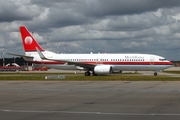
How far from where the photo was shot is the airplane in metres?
51.0

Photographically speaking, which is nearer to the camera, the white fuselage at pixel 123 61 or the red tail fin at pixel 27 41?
the white fuselage at pixel 123 61

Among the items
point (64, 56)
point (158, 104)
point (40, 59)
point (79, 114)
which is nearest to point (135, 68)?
point (64, 56)

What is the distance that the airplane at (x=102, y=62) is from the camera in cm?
5100

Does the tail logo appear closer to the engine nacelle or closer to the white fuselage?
the white fuselage

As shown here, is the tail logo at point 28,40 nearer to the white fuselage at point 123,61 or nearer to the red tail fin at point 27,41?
the red tail fin at point 27,41

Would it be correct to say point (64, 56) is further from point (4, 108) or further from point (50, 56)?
point (4, 108)

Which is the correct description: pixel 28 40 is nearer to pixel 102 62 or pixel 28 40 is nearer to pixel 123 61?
→ pixel 102 62

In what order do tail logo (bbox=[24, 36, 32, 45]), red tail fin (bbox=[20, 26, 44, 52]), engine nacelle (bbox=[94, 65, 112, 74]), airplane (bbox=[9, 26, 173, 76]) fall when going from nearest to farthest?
engine nacelle (bbox=[94, 65, 112, 74]) < airplane (bbox=[9, 26, 173, 76]) < red tail fin (bbox=[20, 26, 44, 52]) < tail logo (bbox=[24, 36, 32, 45])

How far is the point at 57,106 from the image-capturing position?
1505 centimetres

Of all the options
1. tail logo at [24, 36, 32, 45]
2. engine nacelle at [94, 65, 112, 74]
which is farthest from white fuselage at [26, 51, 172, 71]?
tail logo at [24, 36, 32, 45]

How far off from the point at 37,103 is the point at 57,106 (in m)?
1.54

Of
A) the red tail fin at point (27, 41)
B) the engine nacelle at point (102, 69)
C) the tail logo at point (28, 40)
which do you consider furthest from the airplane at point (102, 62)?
the tail logo at point (28, 40)

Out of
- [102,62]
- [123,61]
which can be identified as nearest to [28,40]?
[102,62]

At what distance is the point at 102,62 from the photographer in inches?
2064
